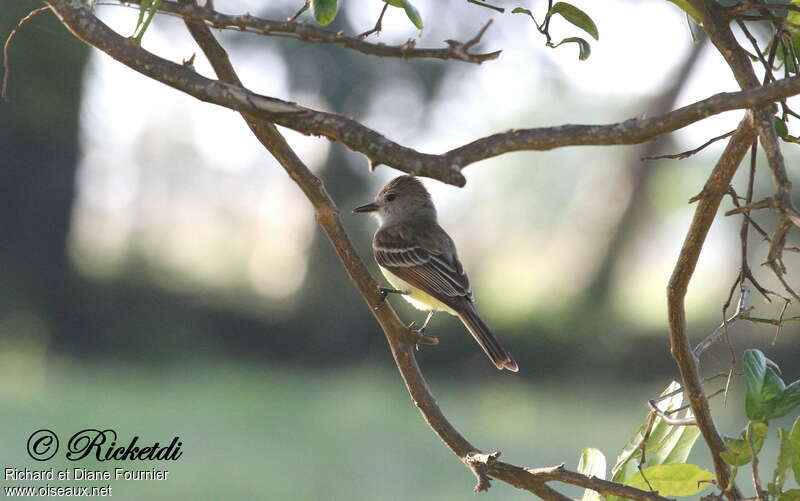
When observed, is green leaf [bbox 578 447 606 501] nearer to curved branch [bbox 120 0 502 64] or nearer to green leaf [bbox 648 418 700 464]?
green leaf [bbox 648 418 700 464]

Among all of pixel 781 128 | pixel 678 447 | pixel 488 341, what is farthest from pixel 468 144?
pixel 488 341

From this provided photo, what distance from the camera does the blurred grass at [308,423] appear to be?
6.41 m

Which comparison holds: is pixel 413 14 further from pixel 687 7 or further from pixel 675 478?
pixel 675 478

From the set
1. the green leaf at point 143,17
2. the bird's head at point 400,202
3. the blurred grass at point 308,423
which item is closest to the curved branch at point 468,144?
the green leaf at point 143,17

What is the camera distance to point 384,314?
237 cm

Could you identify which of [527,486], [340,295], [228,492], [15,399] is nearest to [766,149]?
[527,486]

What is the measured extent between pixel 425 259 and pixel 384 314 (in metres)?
2.67

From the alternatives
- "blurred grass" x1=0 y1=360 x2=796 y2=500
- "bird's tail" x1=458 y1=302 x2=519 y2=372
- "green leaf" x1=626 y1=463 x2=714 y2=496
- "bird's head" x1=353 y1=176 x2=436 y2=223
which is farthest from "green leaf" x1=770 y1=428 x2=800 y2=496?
"blurred grass" x1=0 y1=360 x2=796 y2=500

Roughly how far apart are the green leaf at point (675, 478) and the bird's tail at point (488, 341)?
6.33 feet

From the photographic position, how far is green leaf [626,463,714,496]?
174cm

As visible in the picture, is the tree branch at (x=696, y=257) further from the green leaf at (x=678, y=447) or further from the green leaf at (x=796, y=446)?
the green leaf at (x=796, y=446)

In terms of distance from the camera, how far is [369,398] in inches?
350

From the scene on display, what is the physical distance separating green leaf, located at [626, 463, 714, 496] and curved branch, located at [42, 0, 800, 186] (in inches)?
23.8

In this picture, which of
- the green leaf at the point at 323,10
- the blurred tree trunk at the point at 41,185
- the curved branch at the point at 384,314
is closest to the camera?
the curved branch at the point at 384,314
